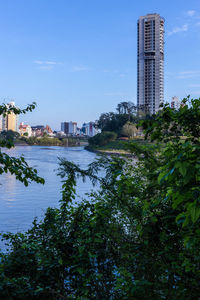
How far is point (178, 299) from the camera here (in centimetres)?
216

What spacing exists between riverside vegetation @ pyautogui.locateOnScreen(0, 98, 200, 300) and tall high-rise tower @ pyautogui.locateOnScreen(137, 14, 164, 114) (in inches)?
Answer: 4532

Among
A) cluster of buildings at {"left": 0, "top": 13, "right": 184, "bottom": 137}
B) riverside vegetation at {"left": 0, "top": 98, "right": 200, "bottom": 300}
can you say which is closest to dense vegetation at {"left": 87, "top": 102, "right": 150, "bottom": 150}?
cluster of buildings at {"left": 0, "top": 13, "right": 184, "bottom": 137}

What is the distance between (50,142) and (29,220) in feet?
279

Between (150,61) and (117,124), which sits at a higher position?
(150,61)

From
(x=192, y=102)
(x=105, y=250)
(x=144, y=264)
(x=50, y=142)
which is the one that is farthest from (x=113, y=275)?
(x=50, y=142)

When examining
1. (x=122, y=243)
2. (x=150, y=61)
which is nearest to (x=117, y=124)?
(x=150, y=61)

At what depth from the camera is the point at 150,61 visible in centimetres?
11788

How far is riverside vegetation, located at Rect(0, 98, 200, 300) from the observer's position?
2158 millimetres

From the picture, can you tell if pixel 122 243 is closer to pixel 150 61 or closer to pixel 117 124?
pixel 117 124

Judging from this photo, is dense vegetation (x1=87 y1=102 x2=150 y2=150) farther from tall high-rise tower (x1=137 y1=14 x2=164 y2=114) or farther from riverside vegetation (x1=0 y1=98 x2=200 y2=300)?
riverside vegetation (x1=0 y1=98 x2=200 y2=300)

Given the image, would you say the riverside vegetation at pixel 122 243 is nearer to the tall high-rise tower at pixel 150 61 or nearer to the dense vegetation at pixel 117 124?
the dense vegetation at pixel 117 124

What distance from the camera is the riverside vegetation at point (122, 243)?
7.08ft

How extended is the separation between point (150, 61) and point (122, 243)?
12278 centimetres

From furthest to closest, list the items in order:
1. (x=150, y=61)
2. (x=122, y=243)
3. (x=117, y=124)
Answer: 1. (x=150, y=61)
2. (x=117, y=124)
3. (x=122, y=243)
